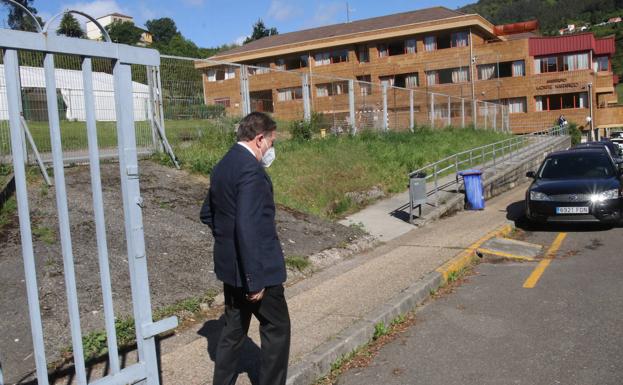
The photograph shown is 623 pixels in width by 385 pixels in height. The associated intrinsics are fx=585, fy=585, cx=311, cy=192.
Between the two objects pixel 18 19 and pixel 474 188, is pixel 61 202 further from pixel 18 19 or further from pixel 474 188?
pixel 474 188

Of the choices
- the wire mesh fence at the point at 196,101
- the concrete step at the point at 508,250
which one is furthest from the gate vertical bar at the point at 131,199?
the concrete step at the point at 508,250

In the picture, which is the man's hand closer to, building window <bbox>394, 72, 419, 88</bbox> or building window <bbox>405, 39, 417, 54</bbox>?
building window <bbox>394, 72, 419, 88</bbox>

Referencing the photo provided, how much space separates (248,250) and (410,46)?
52.1 meters

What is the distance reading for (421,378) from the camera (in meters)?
4.65

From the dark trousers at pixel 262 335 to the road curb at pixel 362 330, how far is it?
57cm

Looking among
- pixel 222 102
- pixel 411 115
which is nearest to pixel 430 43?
pixel 411 115

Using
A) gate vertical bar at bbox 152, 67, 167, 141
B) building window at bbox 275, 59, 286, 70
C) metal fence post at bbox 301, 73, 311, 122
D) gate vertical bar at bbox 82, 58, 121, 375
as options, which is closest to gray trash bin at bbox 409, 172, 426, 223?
gate vertical bar at bbox 152, 67, 167, 141

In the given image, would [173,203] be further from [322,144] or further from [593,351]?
[322,144]

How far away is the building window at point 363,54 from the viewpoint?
54.8 metres

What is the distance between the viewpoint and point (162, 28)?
412ft

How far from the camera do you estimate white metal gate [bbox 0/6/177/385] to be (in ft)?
8.57

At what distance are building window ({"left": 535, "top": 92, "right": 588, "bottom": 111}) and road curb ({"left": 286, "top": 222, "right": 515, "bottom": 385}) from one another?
45723mm

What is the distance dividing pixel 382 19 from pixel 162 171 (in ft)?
165

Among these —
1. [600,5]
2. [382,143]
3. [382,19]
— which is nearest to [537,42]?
[382,19]
